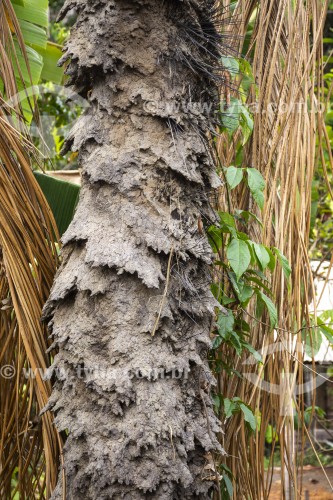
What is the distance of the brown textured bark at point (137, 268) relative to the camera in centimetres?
97

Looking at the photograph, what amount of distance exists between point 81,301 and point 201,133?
41 centimetres

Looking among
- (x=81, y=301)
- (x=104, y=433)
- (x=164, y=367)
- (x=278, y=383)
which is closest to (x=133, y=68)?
(x=81, y=301)

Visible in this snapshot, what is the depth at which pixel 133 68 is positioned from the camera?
43.6 inches

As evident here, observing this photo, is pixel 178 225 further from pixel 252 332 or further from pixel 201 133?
pixel 252 332
